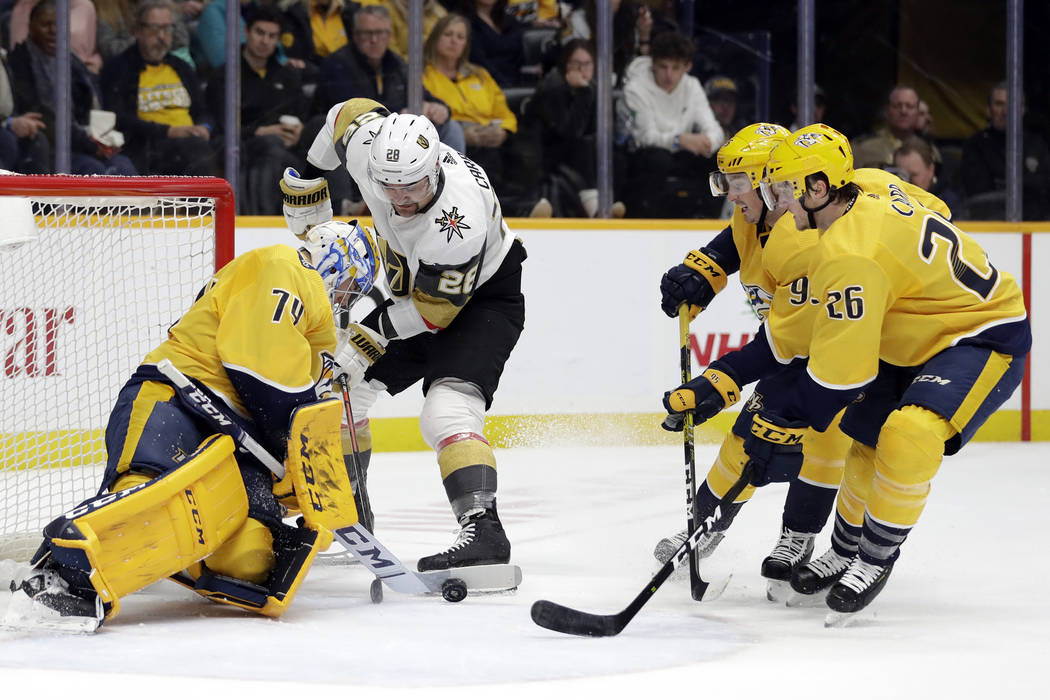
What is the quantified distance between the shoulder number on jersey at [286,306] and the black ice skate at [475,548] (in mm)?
651

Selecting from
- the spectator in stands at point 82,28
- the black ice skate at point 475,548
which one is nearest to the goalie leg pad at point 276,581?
the black ice skate at point 475,548

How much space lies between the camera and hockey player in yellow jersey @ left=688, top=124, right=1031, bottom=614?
2709 mm

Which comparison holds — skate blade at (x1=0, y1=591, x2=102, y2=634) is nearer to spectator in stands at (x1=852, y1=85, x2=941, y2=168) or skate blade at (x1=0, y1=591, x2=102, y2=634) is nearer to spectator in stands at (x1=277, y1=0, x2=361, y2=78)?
spectator in stands at (x1=277, y1=0, x2=361, y2=78)

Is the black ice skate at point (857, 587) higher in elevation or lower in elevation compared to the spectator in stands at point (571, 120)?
lower

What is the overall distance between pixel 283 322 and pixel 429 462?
2620 millimetres

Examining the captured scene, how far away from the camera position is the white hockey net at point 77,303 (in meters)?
3.30

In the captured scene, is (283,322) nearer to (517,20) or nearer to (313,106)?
(313,106)

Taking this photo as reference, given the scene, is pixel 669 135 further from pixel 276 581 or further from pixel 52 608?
pixel 52 608

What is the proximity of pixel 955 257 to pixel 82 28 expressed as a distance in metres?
3.53

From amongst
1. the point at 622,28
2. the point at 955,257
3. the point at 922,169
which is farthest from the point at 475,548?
the point at 922,169

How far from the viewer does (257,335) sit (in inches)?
105

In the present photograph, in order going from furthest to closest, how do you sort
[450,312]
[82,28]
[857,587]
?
[82,28], [450,312], [857,587]

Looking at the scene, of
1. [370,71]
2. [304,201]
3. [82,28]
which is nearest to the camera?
[304,201]

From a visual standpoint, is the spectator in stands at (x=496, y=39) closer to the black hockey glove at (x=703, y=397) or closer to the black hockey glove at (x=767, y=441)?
the black hockey glove at (x=703, y=397)
